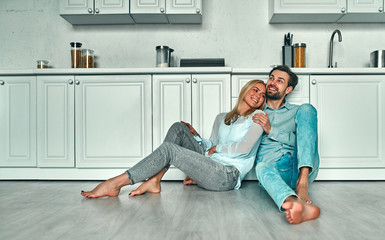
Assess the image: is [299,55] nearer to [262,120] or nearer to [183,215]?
[262,120]

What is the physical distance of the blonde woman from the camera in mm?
1698

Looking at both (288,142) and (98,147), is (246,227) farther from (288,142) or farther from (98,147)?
(98,147)

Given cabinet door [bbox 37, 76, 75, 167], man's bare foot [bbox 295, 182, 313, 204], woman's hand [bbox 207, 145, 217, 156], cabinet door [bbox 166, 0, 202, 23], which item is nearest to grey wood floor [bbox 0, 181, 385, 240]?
man's bare foot [bbox 295, 182, 313, 204]

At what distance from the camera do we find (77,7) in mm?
2703

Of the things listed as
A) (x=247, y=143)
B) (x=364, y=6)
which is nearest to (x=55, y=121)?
(x=247, y=143)

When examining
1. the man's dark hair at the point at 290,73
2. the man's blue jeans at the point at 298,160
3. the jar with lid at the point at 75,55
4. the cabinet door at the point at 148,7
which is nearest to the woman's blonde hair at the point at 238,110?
the man's dark hair at the point at 290,73

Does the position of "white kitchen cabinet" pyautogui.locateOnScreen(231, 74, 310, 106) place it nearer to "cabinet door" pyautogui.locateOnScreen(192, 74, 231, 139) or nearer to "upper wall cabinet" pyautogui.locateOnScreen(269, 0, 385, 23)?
"cabinet door" pyautogui.locateOnScreen(192, 74, 231, 139)

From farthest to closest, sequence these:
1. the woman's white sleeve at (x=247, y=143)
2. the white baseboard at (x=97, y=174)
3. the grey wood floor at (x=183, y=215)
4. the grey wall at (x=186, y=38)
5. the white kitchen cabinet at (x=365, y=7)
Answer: the grey wall at (x=186, y=38)
the white kitchen cabinet at (x=365, y=7)
the white baseboard at (x=97, y=174)
the woman's white sleeve at (x=247, y=143)
the grey wood floor at (x=183, y=215)

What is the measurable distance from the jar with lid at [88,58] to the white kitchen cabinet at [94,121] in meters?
0.37

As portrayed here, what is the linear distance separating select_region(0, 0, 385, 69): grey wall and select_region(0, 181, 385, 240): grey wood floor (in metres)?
1.46

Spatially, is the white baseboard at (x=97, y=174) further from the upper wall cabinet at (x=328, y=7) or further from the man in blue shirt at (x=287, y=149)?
the upper wall cabinet at (x=328, y=7)

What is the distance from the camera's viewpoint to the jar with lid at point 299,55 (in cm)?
274

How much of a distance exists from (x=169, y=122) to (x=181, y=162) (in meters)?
0.71

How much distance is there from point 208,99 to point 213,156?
2.00 ft
